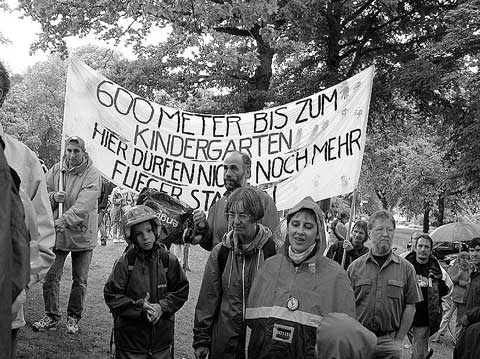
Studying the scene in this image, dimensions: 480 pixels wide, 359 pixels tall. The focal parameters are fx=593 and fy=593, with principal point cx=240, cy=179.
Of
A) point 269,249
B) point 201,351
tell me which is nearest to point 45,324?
point 201,351

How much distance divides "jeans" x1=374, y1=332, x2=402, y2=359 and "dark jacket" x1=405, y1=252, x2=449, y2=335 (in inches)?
67.5

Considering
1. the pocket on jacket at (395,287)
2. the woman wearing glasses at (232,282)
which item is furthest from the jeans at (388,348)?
the woman wearing glasses at (232,282)

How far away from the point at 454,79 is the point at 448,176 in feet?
6.84

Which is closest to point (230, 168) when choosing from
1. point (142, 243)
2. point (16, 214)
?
point (142, 243)

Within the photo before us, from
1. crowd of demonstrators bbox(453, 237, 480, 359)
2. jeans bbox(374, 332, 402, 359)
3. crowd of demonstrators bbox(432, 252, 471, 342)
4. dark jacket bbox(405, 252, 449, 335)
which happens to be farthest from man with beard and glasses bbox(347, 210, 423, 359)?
crowd of demonstrators bbox(432, 252, 471, 342)

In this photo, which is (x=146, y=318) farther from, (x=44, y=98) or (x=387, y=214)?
(x=44, y=98)

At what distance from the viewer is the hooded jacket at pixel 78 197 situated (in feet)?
19.9

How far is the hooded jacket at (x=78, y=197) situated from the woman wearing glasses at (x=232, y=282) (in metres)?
2.52

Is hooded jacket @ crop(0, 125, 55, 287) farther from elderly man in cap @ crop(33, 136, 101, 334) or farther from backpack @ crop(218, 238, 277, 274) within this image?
elderly man in cap @ crop(33, 136, 101, 334)

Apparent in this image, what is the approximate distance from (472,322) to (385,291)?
2.46 ft

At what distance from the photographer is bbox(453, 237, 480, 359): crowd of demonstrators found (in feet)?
11.1

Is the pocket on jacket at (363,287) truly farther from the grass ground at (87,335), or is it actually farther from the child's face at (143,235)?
the grass ground at (87,335)

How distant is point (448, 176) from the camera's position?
42.4 ft

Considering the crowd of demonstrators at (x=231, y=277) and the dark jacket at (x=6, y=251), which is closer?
the dark jacket at (x=6, y=251)
